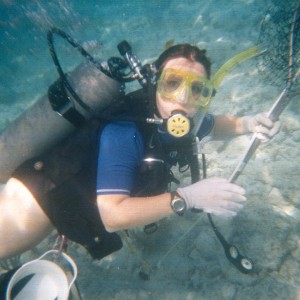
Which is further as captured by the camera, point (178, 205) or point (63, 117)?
point (63, 117)

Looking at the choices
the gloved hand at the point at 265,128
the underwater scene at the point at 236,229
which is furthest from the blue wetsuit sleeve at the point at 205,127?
the gloved hand at the point at 265,128

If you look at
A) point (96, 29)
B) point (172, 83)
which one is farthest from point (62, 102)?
point (96, 29)

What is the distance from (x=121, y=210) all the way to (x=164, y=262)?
150cm

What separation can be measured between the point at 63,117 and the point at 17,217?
4.04 feet

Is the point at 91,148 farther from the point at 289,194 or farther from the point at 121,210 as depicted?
the point at 289,194

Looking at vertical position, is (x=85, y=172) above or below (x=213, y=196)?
above

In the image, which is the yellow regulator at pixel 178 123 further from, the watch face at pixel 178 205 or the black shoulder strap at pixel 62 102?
the black shoulder strap at pixel 62 102

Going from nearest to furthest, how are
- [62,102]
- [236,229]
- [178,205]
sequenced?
1. [178,205]
2. [62,102]
3. [236,229]

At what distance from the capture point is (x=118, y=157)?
2.33 m

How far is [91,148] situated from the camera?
8.54 feet

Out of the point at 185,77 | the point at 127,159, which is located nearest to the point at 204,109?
the point at 185,77

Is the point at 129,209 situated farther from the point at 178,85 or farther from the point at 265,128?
the point at 265,128

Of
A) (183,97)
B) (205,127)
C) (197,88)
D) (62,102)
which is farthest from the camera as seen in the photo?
(205,127)

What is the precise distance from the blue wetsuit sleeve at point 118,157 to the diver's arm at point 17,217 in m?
1.02
